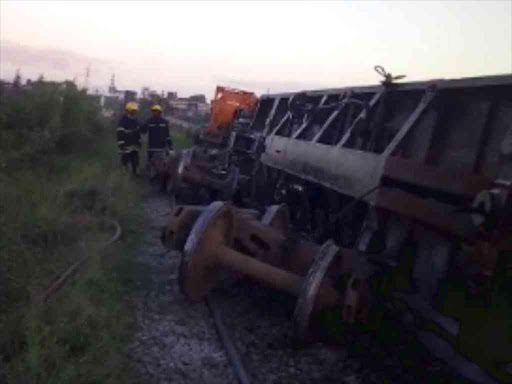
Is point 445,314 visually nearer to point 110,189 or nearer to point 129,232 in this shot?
point 129,232

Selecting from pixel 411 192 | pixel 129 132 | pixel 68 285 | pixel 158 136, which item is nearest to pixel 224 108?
pixel 158 136

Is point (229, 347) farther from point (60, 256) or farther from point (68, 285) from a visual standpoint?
point (60, 256)

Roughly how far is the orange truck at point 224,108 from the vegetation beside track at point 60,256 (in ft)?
9.95

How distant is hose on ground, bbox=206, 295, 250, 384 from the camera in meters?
4.37

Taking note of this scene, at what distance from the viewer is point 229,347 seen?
4.86 meters

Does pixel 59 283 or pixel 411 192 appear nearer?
pixel 411 192

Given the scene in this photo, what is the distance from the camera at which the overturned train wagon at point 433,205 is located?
11.6 feet

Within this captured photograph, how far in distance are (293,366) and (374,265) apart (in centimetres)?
105

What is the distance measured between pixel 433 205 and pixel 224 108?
40.6 ft

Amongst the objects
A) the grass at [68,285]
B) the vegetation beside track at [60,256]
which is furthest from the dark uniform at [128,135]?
the grass at [68,285]

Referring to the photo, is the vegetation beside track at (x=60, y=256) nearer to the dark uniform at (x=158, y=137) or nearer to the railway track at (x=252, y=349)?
the railway track at (x=252, y=349)

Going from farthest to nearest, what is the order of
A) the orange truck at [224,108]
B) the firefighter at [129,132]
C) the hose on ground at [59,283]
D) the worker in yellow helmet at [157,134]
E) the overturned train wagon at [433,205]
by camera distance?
the orange truck at [224,108], the worker in yellow helmet at [157,134], the firefighter at [129,132], the hose on ground at [59,283], the overturned train wagon at [433,205]

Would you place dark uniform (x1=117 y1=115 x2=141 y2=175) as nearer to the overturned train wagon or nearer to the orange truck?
the orange truck

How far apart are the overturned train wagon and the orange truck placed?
8528 mm
